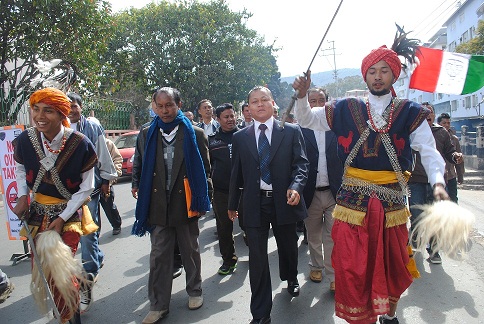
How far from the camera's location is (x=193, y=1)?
80.5 ft

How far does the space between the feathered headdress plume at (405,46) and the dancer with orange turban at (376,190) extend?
0.21 meters

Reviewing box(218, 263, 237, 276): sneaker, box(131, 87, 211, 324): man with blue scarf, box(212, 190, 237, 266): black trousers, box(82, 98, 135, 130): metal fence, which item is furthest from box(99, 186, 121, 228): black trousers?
box(82, 98, 135, 130): metal fence

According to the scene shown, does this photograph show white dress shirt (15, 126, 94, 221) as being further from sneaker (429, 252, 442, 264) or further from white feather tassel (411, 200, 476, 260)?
sneaker (429, 252, 442, 264)

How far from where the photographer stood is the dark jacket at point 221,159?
17.0ft

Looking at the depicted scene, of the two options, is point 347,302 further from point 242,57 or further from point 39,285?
point 242,57

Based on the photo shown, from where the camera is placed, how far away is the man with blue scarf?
3.68 metres

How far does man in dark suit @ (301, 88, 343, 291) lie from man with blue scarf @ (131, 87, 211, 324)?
1.22 metres

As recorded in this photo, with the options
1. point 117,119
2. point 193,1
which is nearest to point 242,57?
point 193,1

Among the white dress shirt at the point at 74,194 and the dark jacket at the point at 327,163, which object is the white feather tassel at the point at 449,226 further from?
the white dress shirt at the point at 74,194

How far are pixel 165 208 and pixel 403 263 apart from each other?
1990mm

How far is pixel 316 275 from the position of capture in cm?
452

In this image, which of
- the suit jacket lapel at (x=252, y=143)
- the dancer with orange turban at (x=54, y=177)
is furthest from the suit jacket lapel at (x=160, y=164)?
the suit jacket lapel at (x=252, y=143)

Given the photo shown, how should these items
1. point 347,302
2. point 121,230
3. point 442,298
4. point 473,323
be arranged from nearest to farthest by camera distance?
point 347,302, point 473,323, point 442,298, point 121,230

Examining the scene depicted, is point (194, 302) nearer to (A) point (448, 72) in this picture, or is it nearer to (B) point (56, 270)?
(B) point (56, 270)
